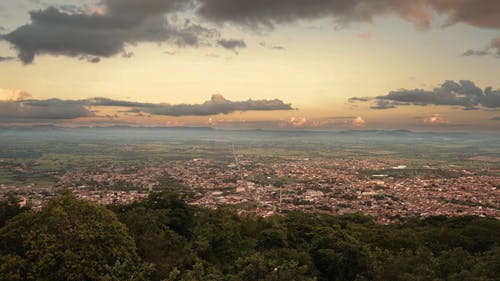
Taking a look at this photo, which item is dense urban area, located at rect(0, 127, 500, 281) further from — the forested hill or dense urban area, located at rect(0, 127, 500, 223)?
dense urban area, located at rect(0, 127, 500, 223)

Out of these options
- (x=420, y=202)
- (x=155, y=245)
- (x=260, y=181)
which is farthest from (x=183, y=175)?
(x=155, y=245)

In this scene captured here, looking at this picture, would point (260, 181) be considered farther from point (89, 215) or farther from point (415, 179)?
point (89, 215)

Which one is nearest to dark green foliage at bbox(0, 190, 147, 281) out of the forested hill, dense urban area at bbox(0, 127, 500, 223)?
the forested hill

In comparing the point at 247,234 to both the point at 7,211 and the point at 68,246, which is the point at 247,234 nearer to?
the point at 68,246

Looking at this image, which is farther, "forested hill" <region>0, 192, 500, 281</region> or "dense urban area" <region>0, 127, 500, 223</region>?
"dense urban area" <region>0, 127, 500, 223</region>

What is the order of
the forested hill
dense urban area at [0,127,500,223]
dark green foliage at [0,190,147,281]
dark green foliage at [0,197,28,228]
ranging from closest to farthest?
the forested hill < dark green foliage at [0,190,147,281] < dark green foliage at [0,197,28,228] < dense urban area at [0,127,500,223]

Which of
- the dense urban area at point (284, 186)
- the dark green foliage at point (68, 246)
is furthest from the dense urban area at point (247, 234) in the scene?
the dense urban area at point (284, 186)

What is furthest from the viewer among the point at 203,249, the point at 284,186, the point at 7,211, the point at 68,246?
the point at 284,186

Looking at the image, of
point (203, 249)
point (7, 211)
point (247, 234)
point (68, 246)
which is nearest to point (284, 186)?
point (247, 234)

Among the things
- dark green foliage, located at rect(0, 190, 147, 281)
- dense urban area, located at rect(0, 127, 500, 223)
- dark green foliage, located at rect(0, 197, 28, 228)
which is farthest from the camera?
dense urban area, located at rect(0, 127, 500, 223)
